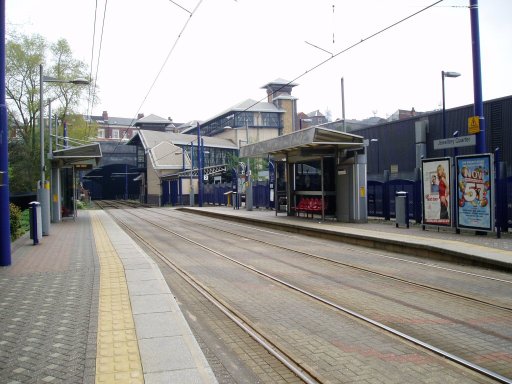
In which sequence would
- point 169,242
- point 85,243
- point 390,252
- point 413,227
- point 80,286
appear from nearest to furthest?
point 80,286 → point 390,252 → point 85,243 → point 169,242 → point 413,227

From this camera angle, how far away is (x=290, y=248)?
1384 centimetres

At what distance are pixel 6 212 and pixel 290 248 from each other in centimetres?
726

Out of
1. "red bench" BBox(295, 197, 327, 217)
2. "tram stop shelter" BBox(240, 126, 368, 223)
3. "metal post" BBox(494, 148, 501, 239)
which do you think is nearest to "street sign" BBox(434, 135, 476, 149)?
"metal post" BBox(494, 148, 501, 239)

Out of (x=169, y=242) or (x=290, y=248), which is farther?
(x=169, y=242)

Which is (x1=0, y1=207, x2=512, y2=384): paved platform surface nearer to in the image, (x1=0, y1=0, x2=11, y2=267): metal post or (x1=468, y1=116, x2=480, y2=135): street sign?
(x1=0, y1=0, x2=11, y2=267): metal post

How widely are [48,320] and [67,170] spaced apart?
935 inches

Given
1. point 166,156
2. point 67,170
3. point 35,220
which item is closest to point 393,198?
point 35,220

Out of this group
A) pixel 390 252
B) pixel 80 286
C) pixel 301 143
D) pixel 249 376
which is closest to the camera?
pixel 249 376

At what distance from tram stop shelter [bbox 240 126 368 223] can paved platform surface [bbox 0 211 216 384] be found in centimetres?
1073

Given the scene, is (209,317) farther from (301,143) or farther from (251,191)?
(251,191)

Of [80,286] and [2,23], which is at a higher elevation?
[2,23]

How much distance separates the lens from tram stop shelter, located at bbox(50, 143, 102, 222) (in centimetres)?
2227

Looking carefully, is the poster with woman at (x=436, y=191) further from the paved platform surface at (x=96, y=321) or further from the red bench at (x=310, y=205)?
the red bench at (x=310, y=205)

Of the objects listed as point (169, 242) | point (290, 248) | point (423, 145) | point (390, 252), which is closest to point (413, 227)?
point (390, 252)
